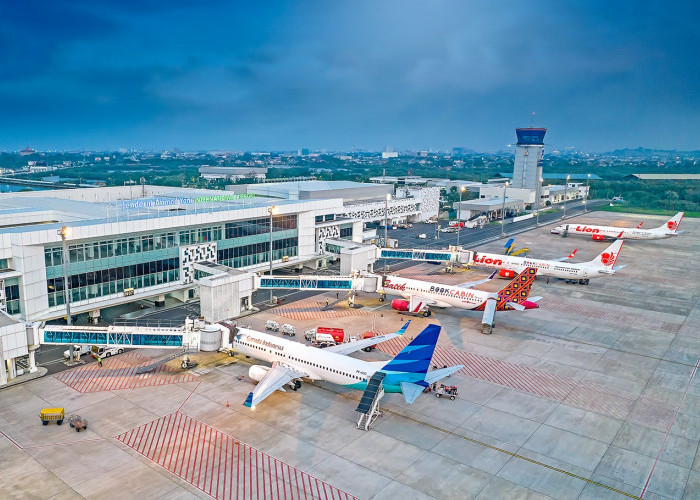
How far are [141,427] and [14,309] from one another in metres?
29.5

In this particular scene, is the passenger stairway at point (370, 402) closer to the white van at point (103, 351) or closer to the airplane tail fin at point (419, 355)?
the airplane tail fin at point (419, 355)

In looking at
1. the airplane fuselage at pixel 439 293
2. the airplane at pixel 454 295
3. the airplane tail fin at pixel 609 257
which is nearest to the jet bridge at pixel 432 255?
the airplane at pixel 454 295

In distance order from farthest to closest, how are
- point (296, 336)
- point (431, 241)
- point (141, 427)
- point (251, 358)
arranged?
point (431, 241)
point (296, 336)
point (251, 358)
point (141, 427)

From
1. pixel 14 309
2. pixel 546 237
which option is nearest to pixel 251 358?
pixel 14 309

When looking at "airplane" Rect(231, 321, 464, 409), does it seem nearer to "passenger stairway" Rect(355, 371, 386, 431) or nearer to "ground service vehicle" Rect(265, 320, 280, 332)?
"passenger stairway" Rect(355, 371, 386, 431)

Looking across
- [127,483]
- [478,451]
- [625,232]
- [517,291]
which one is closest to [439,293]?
[517,291]

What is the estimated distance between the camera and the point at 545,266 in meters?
101

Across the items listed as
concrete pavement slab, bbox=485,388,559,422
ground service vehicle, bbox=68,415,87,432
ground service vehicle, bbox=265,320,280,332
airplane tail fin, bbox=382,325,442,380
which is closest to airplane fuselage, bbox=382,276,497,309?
ground service vehicle, bbox=265,320,280,332

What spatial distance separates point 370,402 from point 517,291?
114 ft

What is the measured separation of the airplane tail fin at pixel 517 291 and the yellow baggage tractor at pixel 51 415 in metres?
55.0

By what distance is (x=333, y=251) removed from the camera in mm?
105875

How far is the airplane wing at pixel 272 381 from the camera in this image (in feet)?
155

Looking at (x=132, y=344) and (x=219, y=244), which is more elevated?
(x=219, y=244)

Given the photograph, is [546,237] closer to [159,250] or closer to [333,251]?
[333,251]
